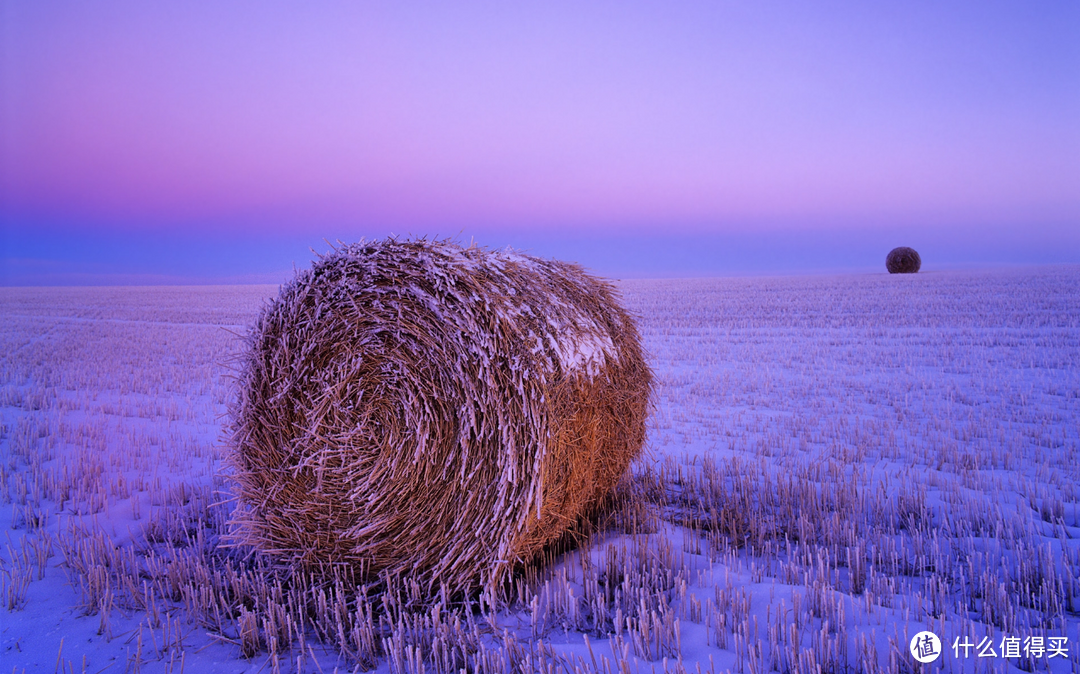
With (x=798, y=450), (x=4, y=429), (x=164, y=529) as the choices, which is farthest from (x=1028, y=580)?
(x=4, y=429)

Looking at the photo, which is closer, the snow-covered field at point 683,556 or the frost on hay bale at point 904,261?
the snow-covered field at point 683,556

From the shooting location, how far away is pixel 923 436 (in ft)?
20.6

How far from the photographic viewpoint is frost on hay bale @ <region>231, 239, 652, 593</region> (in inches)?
130

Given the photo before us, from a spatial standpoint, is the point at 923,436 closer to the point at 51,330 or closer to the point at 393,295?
the point at 393,295

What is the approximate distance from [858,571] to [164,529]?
4378 millimetres

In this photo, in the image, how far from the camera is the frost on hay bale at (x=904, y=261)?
41.5 metres

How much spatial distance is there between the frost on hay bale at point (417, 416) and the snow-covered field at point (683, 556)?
0.95 feet
